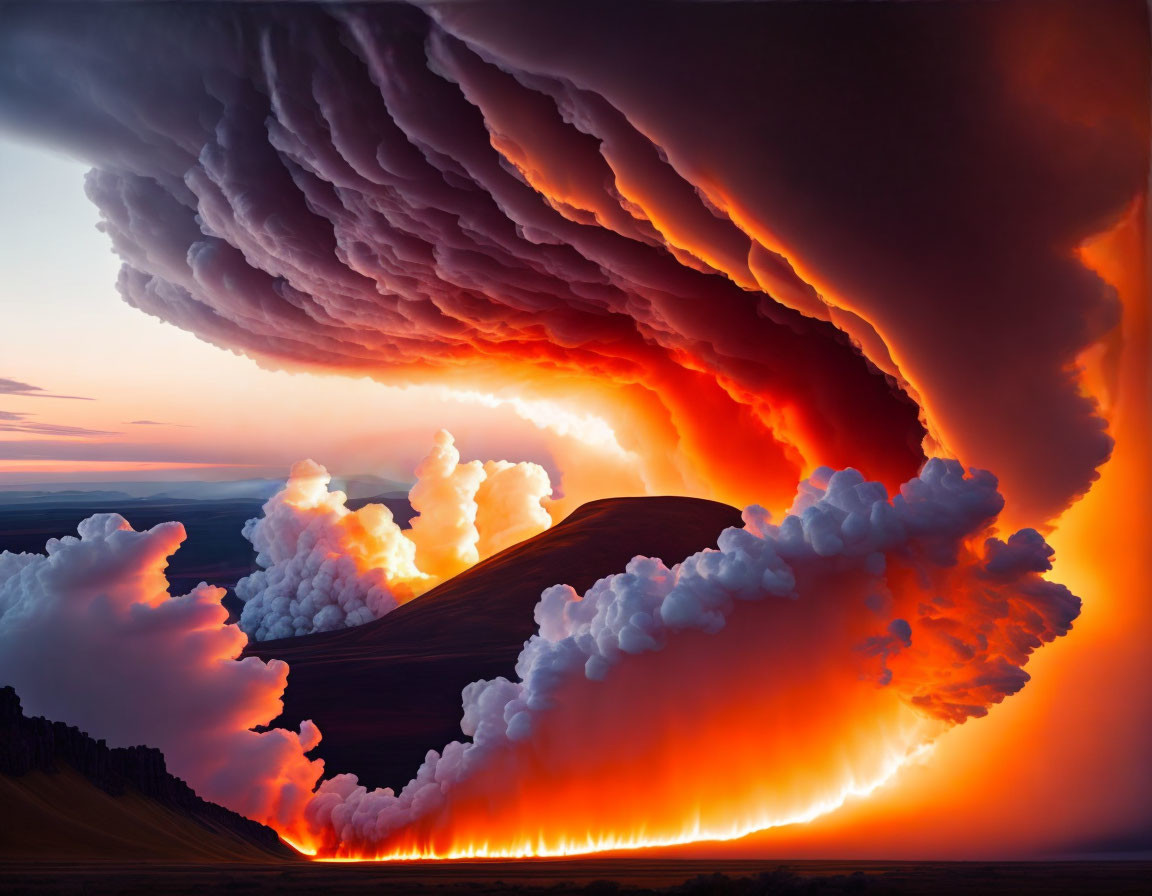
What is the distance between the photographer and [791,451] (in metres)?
13.6

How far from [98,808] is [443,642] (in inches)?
325

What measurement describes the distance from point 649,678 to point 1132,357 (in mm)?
4483

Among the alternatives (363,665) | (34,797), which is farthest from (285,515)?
(34,797)

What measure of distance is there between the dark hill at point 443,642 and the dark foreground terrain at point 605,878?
376 centimetres

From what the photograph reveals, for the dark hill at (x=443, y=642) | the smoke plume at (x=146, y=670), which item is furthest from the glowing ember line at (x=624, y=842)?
the dark hill at (x=443, y=642)

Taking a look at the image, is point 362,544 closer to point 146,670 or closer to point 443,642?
point 443,642

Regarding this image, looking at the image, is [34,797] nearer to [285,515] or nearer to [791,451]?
[791,451]

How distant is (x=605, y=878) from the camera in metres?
5.89

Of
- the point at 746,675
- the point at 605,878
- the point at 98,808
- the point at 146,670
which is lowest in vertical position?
the point at 605,878

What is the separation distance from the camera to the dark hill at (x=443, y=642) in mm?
11492

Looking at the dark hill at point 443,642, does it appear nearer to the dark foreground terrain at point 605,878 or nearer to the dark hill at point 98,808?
the dark hill at point 98,808

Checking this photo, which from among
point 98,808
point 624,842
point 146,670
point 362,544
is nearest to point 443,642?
point 362,544

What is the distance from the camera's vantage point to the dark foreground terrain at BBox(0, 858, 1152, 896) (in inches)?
213

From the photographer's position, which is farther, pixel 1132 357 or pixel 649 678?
pixel 1132 357
